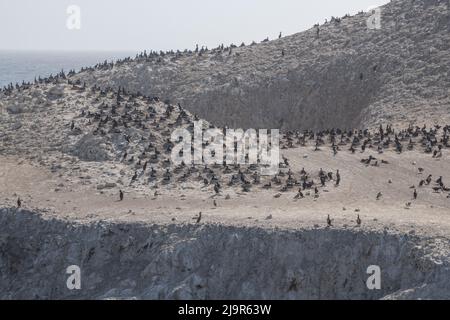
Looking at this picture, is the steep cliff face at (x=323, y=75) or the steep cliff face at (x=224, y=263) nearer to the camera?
the steep cliff face at (x=224, y=263)

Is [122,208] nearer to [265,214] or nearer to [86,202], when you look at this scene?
[86,202]

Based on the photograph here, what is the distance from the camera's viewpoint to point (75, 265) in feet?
134

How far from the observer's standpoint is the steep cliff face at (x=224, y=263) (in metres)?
36.4

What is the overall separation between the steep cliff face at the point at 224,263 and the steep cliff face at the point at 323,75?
33.6 metres

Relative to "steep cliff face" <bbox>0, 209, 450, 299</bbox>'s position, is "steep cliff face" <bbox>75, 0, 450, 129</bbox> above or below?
above

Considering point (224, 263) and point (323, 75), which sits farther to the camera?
point (323, 75)

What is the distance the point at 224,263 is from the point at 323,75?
1933 inches

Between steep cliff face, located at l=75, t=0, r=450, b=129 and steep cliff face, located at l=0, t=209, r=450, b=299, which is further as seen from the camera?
steep cliff face, located at l=75, t=0, r=450, b=129

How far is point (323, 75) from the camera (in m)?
82.8

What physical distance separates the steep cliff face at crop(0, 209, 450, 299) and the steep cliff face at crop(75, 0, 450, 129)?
33.6 metres

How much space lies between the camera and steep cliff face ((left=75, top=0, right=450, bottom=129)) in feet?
249

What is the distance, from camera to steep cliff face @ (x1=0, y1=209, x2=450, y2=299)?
36.4 metres

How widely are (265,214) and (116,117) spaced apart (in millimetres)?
22557

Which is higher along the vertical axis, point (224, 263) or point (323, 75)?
point (323, 75)
